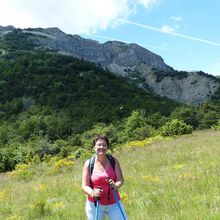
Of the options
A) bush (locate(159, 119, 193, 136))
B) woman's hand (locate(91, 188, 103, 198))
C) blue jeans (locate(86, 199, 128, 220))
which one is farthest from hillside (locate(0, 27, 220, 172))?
woman's hand (locate(91, 188, 103, 198))

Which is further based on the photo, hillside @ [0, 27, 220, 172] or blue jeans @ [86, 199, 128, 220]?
hillside @ [0, 27, 220, 172]

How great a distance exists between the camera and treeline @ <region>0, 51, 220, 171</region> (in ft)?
218

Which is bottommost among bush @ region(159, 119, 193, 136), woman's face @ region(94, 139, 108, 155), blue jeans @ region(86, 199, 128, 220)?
bush @ region(159, 119, 193, 136)

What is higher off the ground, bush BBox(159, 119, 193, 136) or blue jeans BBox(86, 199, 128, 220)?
blue jeans BBox(86, 199, 128, 220)

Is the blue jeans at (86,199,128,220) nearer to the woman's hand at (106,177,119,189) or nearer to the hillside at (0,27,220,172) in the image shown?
the woman's hand at (106,177,119,189)

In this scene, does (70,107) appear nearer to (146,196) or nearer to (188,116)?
(188,116)

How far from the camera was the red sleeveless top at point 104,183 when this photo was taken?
5.67m

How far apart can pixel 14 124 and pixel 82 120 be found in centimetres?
1443

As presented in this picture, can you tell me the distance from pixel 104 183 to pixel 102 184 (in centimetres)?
3

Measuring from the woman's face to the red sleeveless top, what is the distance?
0.26m

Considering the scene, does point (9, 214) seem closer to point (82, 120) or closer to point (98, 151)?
point (98, 151)

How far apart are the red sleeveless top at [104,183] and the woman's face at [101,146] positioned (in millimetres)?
262

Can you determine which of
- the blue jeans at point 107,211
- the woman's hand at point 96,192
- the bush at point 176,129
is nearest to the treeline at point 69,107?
the bush at point 176,129

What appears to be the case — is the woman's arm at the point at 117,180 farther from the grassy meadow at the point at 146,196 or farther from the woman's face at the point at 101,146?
the grassy meadow at the point at 146,196
